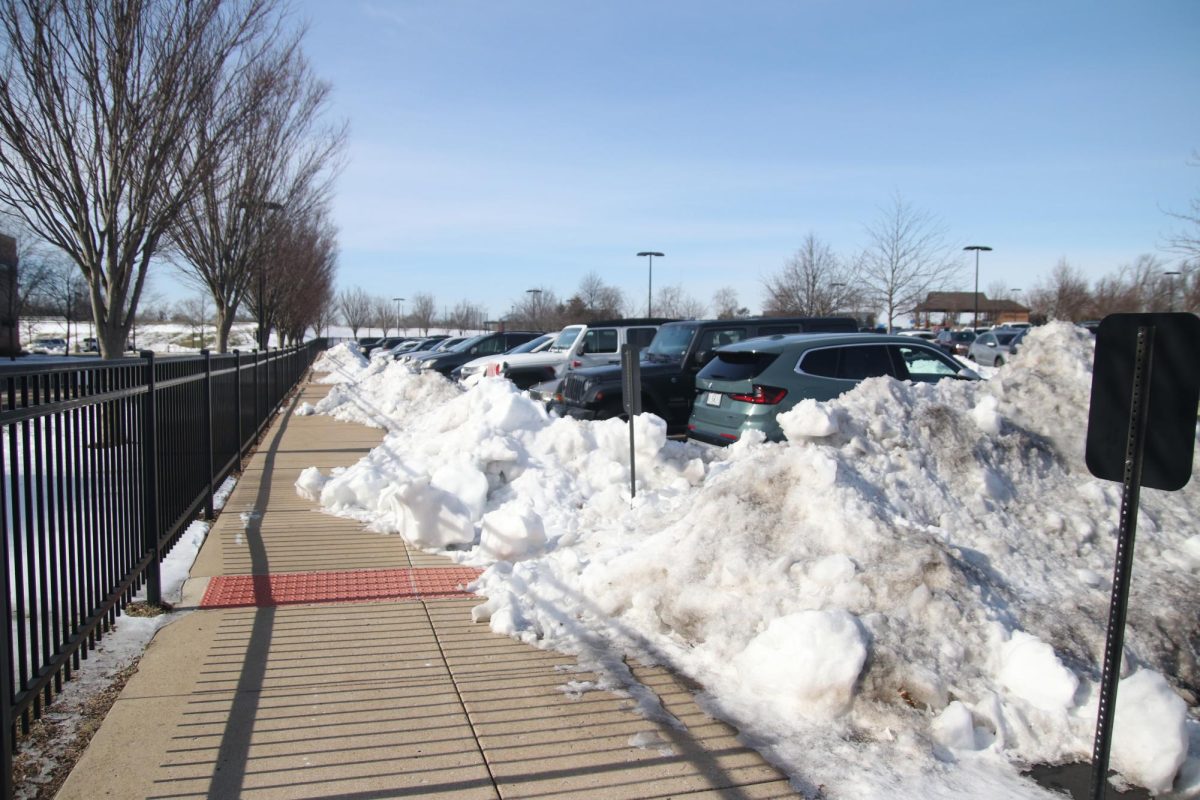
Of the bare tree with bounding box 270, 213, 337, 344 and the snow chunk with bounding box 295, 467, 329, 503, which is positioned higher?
the bare tree with bounding box 270, 213, 337, 344

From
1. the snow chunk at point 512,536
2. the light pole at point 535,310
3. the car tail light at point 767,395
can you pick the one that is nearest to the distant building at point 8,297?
the light pole at point 535,310

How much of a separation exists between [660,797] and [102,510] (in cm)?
327

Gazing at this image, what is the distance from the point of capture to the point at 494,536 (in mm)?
6754

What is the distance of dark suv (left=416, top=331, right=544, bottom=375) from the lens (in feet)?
81.5

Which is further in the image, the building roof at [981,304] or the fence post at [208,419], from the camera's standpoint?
the building roof at [981,304]

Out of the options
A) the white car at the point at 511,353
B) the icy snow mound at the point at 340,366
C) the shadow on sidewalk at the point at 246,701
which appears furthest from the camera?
the icy snow mound at the point at 340,366

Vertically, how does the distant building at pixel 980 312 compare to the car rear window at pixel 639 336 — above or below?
above

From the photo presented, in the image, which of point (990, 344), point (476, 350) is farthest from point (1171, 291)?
point (476, 350)

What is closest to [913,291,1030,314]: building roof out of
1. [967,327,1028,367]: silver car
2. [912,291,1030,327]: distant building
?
[912,291,1030,327]: distant building

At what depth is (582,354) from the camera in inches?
677

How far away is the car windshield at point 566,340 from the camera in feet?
58.3

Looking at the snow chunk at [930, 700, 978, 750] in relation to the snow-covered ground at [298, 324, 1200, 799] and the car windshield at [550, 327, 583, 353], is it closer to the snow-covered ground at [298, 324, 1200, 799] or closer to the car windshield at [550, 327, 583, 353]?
the snow-covered ground at [298, 324, 1200, 799]

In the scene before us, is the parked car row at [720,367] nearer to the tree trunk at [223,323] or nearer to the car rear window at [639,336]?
the car rear window at [639,336]

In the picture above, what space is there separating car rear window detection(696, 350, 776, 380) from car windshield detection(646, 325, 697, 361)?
109 inches
